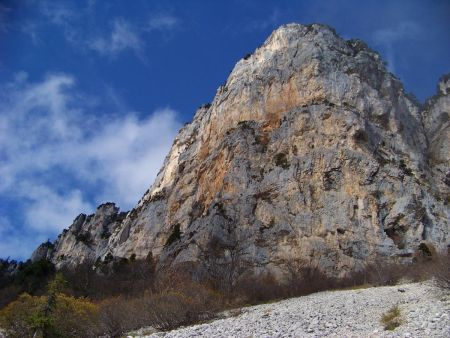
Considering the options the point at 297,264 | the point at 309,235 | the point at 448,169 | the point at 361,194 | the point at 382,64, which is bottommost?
the point at 297,264

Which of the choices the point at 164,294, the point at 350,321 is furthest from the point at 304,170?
the point at 350,321

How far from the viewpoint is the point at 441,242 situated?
51250 mm

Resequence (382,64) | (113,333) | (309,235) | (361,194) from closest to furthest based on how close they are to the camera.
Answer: (113,333)
(309,235)
(361,194)
(382,64)

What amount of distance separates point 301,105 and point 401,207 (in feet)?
65.7

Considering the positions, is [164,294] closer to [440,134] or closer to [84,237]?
[440,134]

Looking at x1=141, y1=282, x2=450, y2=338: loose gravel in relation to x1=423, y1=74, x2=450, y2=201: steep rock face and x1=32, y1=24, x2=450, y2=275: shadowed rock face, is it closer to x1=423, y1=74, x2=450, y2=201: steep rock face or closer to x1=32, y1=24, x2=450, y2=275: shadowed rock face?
x1=32, y1=24, x2=450, y2=275: shadowed rock face

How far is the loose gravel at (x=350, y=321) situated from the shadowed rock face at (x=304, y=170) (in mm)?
24215

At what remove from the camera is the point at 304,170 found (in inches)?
2228

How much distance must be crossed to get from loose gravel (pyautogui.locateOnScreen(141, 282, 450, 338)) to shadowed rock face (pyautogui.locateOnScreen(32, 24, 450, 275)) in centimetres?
2421

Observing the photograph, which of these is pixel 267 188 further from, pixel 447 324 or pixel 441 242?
pixel 447 324

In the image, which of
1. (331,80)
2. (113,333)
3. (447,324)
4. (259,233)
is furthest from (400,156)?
(447,324)

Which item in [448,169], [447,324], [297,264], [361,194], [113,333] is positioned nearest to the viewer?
[447,324]

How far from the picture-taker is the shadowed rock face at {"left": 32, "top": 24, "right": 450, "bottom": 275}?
163 ft

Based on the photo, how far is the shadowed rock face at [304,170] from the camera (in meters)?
49.8
